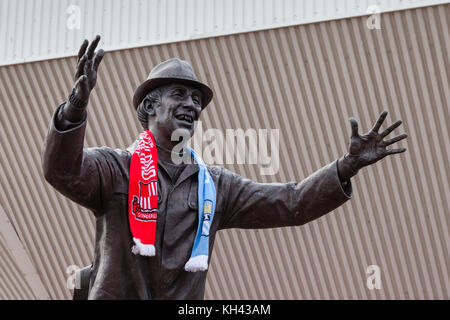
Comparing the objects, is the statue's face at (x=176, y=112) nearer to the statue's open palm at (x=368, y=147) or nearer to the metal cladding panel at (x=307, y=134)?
the statue's open palm at (x=368, y=147)

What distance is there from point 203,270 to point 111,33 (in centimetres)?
544

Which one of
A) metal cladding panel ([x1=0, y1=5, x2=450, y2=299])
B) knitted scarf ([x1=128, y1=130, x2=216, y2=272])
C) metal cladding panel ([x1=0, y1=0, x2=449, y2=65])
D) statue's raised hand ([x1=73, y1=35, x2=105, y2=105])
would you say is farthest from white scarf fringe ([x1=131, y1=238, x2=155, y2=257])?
metal cladding panel ([x1=0, y1=5, x2=450, y2=299])

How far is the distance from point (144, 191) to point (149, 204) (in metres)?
0.07

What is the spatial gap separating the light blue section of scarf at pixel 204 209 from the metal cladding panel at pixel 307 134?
481cm

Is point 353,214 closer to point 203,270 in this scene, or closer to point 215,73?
point 215,73

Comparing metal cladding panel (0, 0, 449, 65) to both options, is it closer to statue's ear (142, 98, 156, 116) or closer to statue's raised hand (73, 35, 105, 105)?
statue's ear (142, 98, 156, 116)

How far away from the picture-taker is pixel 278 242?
9.80 metres

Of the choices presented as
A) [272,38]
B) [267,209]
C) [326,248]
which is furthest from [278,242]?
[267,209]

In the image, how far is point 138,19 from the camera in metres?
8.52

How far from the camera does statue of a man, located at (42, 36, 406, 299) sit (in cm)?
345

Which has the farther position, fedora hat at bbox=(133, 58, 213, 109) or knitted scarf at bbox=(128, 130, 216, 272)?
fedora hat at bbox=(133, 58, 213, 109)

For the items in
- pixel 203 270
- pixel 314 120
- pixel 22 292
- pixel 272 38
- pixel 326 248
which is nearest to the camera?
pixel 203 270

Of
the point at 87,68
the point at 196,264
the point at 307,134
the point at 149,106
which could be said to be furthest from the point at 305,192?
the point at 307,134

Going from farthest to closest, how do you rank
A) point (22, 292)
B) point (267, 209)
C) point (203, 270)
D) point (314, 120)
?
point (22, 292) → point (314, 120) → point (267, 209) → point (203, 270)
